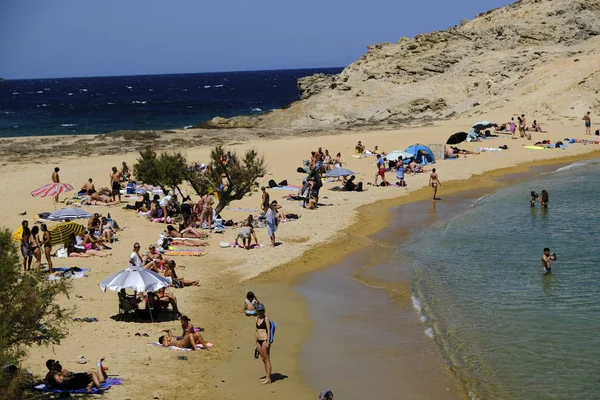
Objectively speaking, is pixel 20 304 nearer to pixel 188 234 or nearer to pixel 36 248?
pixel 36 248

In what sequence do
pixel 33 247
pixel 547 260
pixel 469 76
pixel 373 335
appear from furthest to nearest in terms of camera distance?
pixel 469 76, pixel 547 260, pixel 33 247, pixel 373 335

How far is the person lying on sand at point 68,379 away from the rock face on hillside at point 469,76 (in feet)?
153

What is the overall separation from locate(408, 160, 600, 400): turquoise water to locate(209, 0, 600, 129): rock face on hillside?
1073 inches

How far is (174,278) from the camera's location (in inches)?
710

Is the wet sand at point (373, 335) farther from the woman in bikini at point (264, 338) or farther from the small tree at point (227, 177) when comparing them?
the small tree at point (227, 177)

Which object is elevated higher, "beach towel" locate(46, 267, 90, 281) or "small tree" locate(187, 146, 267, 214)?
"small tree" locate(187, 146, 267, 214)

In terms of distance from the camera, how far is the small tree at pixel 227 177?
2506 cm

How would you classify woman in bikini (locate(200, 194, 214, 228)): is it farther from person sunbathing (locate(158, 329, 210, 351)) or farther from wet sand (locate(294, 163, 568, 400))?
person sunbathing (locate(158, 329, 210, 351))

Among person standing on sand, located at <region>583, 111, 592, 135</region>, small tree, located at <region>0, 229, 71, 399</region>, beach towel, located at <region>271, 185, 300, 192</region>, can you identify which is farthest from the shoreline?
person standing on sand, located at <region>583, 111, 592, 135</region>

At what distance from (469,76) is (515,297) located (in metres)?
47.7

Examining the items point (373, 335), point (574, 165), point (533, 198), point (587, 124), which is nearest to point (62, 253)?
point (373, 335)

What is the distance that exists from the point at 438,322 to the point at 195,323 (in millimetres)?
5273

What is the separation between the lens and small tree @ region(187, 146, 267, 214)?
2506 centimetres

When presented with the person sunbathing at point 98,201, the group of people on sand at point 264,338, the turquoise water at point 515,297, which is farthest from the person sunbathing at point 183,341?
the person sunbathing at point 98,201
